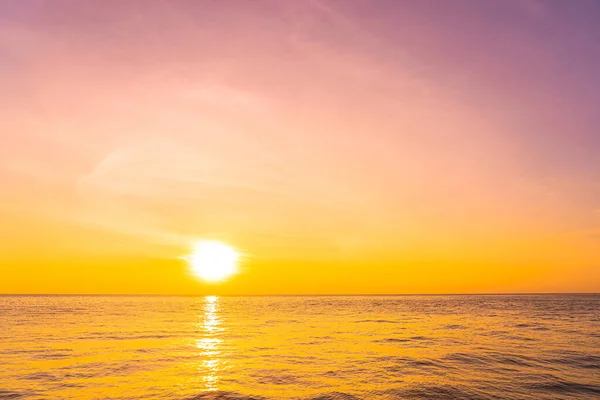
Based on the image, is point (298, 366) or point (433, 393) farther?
point (298, 366)

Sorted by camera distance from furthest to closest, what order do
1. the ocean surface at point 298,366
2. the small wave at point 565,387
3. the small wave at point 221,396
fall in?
the small wave at point 565,387
the ocean surface at point 298,366
the small wave at point 221,396

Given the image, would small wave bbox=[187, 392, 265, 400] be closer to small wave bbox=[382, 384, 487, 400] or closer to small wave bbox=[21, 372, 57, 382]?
small wave bbox=[382, 384, 487, 400]

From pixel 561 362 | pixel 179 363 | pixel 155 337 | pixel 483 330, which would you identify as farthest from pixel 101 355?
pixel 483 330

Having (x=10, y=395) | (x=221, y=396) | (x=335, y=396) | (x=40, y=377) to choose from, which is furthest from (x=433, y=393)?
(x=40, y=377)

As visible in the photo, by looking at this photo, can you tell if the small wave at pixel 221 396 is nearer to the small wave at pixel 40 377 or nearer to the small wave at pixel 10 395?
the small wave at pixel 10 395

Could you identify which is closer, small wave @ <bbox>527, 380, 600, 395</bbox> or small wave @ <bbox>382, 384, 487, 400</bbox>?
small wave @ <bbox>382, 384, 487, 400</bbox>

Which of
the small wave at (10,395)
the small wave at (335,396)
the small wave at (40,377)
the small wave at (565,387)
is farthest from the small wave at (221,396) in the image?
the small wave at (565,387)

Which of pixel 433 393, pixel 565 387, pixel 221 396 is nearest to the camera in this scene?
pixel 221 396

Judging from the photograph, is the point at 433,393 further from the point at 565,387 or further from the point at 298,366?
the point at 298,366

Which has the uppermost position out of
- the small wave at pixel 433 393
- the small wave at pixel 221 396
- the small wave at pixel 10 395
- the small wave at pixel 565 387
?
the small wave at pixel 10 395

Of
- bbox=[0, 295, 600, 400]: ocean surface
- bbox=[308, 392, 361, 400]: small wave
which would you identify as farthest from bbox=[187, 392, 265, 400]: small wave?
bbox=[308, 392, 361, 400]: small wave

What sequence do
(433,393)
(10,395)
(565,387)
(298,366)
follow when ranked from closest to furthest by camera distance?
(10,395), (433,393), (565,387), (298,366)

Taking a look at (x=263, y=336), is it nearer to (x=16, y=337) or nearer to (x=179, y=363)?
(x=179, y=363)

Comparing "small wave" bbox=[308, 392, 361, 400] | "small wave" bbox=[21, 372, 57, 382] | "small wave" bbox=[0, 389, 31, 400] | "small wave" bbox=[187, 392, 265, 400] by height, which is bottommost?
"small wave" bbox=[308, 392, 361, 400]
